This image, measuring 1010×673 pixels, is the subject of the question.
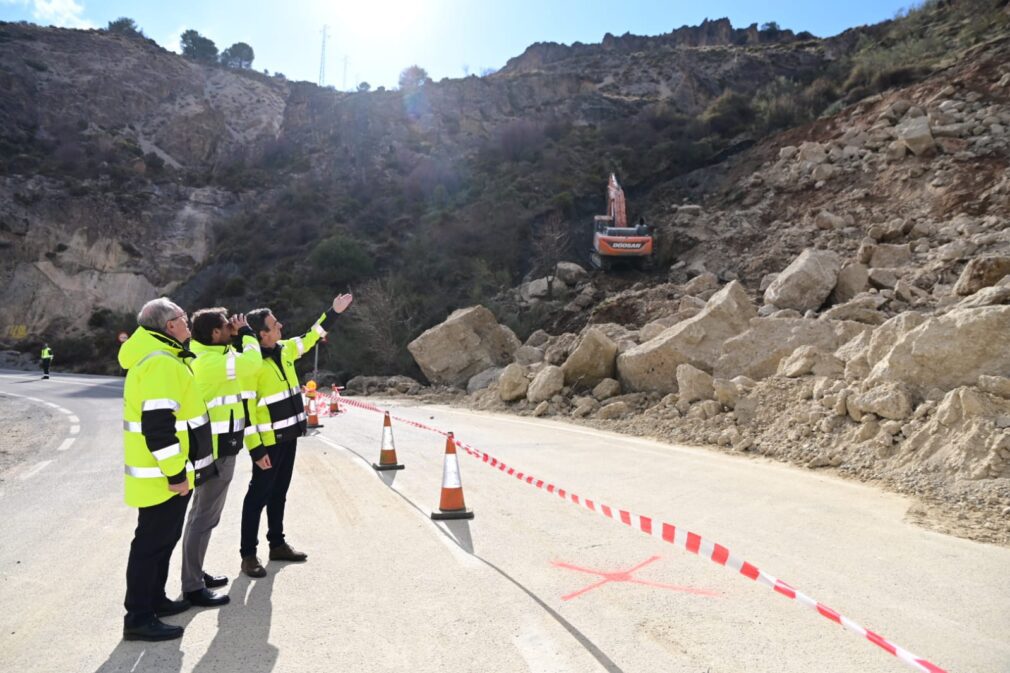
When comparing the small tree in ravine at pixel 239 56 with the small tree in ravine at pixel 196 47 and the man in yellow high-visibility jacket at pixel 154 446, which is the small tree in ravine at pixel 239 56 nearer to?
the small tree in ravine at pixel 196 47

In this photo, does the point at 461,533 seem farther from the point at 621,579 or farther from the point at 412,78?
the point at 412,78

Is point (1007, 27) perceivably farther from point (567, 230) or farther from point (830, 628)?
point (830, 628)

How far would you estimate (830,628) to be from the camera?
386 cm

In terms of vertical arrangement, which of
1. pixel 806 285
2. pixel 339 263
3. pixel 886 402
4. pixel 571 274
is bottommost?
pixel 886 402

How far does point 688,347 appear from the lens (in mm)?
13969

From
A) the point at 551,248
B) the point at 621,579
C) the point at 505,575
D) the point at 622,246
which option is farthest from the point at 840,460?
the point at 551,248

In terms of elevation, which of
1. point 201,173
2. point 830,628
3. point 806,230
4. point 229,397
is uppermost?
point 201,173

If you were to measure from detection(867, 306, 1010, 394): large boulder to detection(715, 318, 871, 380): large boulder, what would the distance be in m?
2.76

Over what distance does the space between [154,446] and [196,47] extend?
92775 millimetres

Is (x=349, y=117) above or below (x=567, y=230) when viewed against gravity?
above

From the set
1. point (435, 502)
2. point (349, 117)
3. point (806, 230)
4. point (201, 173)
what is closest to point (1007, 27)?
point (806, 230)

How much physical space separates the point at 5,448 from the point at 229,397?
31.9 ft

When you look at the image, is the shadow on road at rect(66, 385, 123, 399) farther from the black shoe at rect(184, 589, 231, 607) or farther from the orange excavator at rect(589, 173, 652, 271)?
the black shoe at rect(184, 589, 231, 607)

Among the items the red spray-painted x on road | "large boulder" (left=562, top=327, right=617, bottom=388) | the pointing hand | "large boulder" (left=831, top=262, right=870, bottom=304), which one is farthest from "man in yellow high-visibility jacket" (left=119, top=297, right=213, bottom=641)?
"large boulder" (left=831, top=262, right=870, bottom=304)
